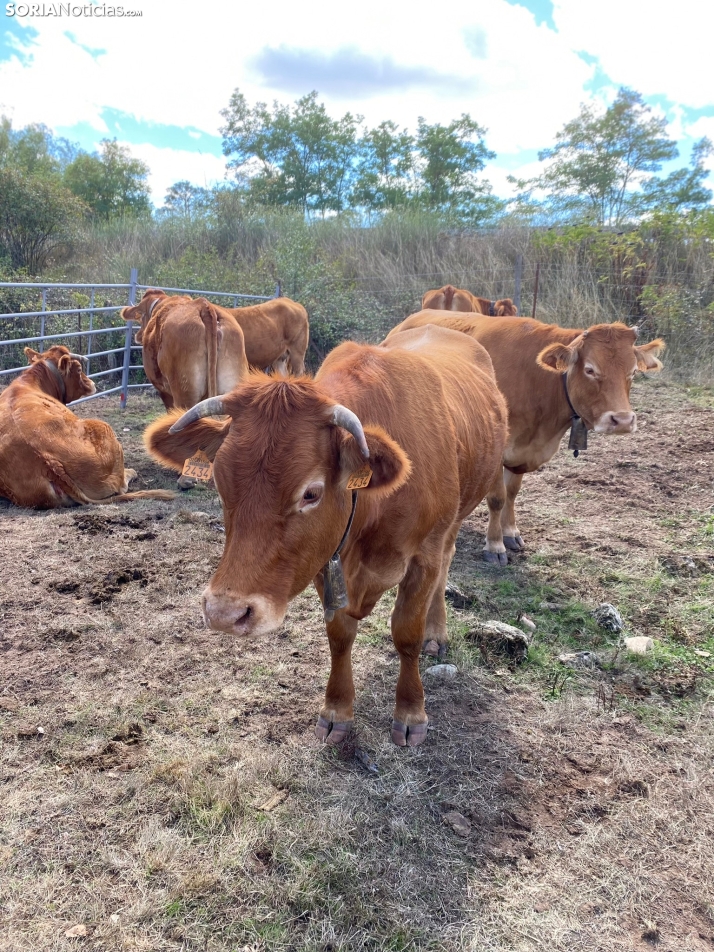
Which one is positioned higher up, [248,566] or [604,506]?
[248,566]

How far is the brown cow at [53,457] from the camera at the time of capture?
543 cm

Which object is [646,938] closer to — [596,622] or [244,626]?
[244,626]

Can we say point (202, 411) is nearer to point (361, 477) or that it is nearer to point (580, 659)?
point (361, 477)

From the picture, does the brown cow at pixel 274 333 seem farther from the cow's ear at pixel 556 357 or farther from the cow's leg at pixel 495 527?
the cow's leg at pixel 495 527

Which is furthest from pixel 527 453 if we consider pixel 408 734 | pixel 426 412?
pixel 408 734

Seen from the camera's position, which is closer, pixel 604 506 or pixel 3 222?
pixel 604 506

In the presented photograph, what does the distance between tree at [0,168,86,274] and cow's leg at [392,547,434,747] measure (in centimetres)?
1828

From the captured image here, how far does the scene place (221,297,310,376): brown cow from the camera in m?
9.62

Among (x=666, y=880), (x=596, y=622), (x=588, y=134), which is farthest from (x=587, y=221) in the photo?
(x=666, y=880)

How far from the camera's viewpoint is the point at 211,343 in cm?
658

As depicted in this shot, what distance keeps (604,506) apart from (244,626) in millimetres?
4689

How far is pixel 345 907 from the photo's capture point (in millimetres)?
2031

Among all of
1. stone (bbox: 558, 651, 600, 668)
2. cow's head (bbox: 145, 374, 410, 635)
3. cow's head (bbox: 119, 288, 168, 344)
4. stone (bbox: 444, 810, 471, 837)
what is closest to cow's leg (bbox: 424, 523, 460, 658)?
stone (bbox: 558, 651, 600, 668)

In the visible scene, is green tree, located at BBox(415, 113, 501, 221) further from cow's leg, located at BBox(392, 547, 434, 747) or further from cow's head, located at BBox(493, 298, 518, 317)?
cow's leg, located at BBox(392, 547, 434, 747)
